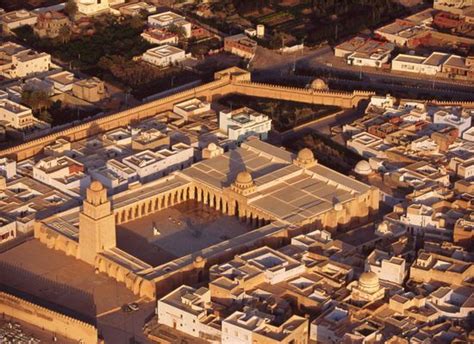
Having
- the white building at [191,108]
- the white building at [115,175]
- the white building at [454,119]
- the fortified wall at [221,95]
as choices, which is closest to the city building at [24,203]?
the white building at [115,175]

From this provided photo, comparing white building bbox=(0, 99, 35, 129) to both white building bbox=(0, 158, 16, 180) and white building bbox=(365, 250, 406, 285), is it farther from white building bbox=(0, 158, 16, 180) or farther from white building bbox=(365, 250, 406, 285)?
white building bbox=(365, 250, 406, 285)

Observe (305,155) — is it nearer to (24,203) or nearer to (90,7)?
(24,203)

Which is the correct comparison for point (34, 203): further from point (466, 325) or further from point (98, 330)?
point (466, 325)

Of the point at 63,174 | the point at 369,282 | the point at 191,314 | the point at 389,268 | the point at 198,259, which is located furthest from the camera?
the point at 63,174

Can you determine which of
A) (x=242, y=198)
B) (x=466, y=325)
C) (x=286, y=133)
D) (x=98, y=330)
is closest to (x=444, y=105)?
(x=286, y=133)

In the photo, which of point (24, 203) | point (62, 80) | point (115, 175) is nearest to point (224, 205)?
point (115, 175)

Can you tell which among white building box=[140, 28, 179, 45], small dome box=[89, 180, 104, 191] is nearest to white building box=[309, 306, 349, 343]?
small dome box=[89, 180, 104, 191]

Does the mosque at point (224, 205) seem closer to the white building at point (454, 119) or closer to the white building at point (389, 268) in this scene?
the white building at point (389, 268)
